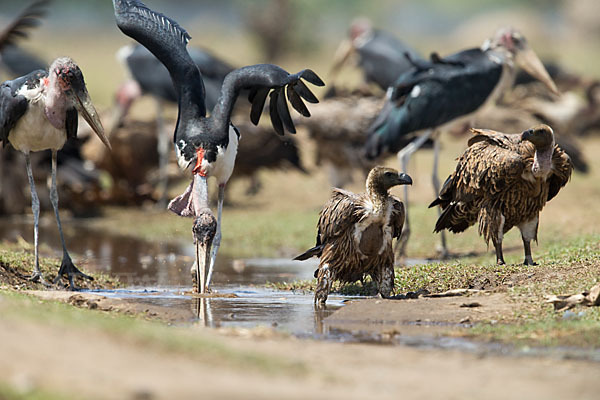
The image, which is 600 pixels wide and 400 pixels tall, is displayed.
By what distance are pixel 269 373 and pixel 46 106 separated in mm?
4686

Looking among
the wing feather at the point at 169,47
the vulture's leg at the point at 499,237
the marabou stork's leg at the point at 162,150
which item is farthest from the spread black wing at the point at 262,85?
the marabou stork's leg at the point at 162,150

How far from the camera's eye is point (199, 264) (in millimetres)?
8016

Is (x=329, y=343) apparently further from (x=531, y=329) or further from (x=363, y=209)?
(x=363, y=209)

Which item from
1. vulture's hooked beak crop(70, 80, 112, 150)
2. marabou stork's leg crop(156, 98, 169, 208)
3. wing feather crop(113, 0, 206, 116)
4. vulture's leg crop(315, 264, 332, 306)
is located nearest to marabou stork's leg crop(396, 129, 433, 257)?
wing feather crop(113, 0, 206, 116)

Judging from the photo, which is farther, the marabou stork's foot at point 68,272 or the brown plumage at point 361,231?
the marabou stork's foot at point 68,272

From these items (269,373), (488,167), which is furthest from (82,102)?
(269,373)

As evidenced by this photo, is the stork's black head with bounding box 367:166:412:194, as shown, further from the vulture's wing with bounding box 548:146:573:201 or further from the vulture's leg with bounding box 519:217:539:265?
the vulture's leg with bounding box 519:217:539:265

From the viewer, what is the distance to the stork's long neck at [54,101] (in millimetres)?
8484

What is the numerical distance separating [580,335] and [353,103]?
10.0 meters

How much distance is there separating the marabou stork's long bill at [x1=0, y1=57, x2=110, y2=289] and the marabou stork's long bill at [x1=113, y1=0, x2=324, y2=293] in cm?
80

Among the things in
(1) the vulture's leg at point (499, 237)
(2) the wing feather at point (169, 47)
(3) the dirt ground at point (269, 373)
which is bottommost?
(3) the dirt ground at point (269, 373)

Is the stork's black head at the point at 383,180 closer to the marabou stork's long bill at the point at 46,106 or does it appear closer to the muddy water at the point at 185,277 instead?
the muddy water at the point at 185,277

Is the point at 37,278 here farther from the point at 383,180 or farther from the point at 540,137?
the point at 540,137

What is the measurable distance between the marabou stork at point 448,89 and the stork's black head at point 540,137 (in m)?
3.32
